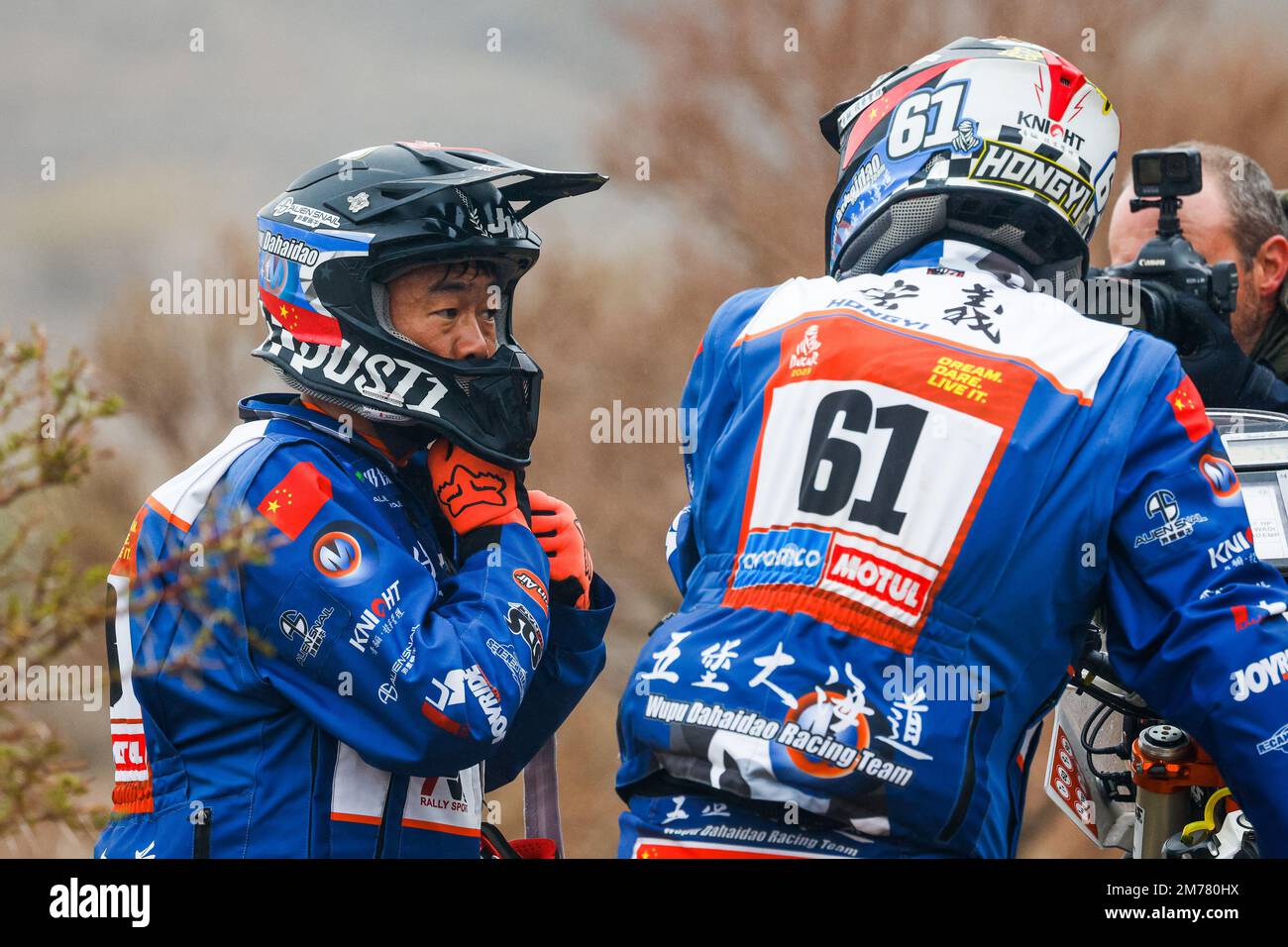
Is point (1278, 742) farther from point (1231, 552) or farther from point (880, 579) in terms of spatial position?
point (880, 579)

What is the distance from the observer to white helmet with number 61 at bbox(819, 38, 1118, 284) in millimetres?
2721

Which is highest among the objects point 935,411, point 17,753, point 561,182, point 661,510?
point 561,182

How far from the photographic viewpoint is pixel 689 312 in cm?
1040

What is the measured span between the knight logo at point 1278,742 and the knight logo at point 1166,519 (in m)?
0.33

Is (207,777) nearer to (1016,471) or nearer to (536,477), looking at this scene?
(1016,471)

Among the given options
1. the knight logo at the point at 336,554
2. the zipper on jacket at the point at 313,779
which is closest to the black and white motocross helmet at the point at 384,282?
the knight logo at the point at 336,554

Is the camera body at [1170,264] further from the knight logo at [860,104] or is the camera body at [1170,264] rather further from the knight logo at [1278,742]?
the knight logo at [1278,742]

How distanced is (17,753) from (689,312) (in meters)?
9.26

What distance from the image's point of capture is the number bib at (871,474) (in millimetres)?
2328

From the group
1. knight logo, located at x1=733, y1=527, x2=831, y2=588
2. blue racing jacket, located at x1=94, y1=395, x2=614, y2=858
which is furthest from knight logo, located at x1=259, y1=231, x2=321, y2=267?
knight logo, located at x1=733, y1=527, x2=831, y2=588

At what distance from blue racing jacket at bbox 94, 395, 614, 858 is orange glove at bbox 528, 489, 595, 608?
0.25 m

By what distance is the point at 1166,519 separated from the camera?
92.9 inches

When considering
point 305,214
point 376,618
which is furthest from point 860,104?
point 376,618
